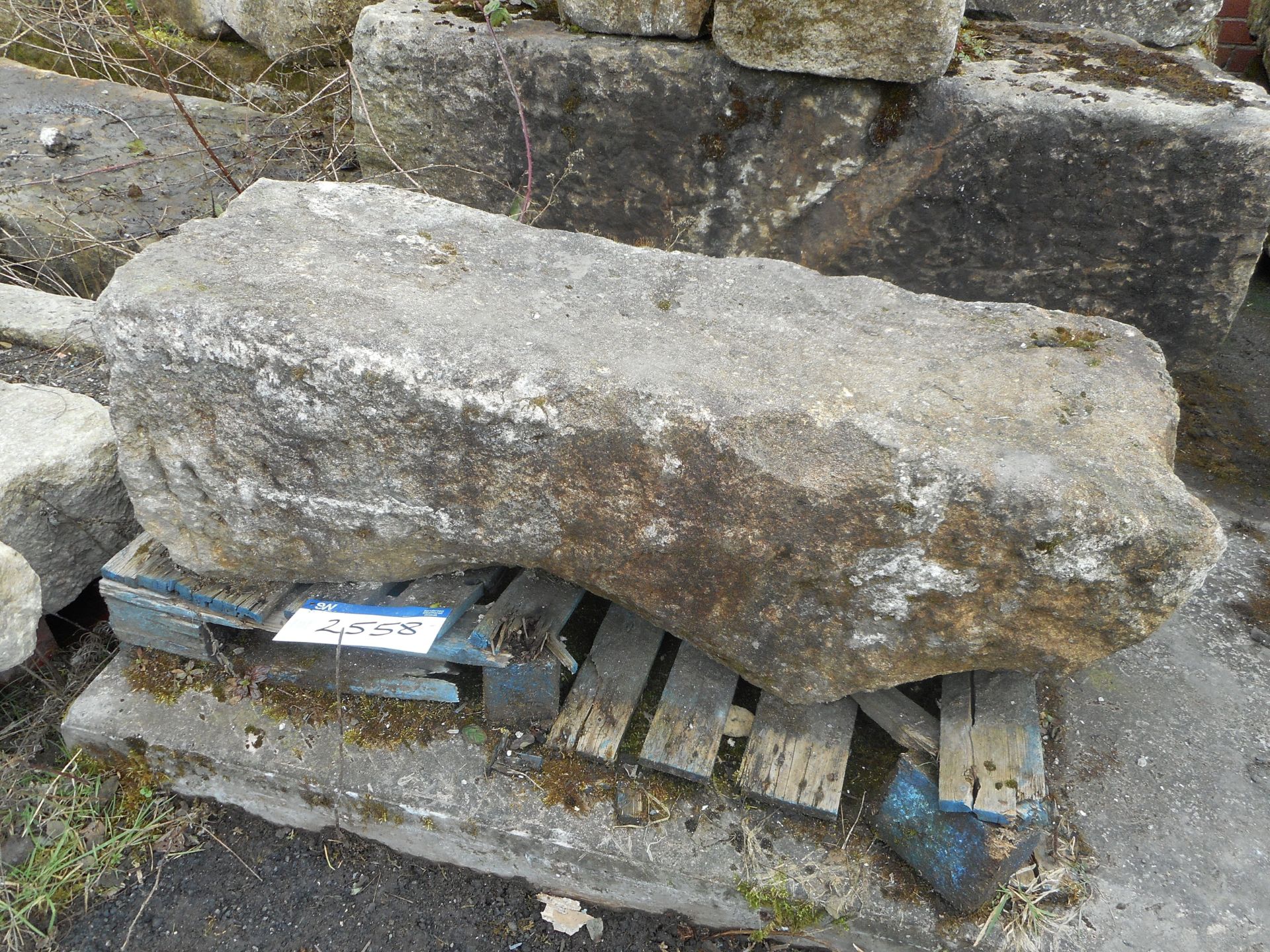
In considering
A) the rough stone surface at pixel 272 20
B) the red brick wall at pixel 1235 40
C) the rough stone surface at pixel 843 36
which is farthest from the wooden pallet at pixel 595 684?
the red brick wall at pixel 1235 40

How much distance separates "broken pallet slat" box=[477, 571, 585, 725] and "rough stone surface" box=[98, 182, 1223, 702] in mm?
186

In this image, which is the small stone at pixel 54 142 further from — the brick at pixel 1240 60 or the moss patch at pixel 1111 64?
the brick at pixel 1240 60

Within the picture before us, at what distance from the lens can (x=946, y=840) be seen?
1.76 metres

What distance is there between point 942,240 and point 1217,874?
5.99 ft

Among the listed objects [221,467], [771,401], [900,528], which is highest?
[771,401]

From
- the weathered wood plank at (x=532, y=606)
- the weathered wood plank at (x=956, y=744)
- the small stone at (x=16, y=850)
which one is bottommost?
the small stone at (x=16, y=850)

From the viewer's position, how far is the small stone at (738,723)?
2.04 m

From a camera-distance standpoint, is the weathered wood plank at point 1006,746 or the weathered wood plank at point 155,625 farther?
the weathered wood plank at point 155,625

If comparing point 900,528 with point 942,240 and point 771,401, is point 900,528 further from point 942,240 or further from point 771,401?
point 942,240

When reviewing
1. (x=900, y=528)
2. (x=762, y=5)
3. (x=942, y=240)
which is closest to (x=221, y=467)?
(x=900, y=528)

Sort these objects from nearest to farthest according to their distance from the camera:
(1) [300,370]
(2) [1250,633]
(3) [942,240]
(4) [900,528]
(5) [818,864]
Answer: (4) [900,528] < (1) [300,370] < (5) [818,864] < (2) [1250,633] < (3) [942,240]

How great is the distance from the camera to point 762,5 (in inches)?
98.3

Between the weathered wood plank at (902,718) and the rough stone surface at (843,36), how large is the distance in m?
1.69

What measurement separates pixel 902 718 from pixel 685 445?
2.65 ft
